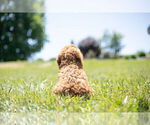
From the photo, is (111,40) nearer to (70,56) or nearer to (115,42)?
(115,42)

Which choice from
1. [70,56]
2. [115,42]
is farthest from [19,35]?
[70,56]

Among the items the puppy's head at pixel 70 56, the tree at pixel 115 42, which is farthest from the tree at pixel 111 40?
the puppy's head at pixel 70 56

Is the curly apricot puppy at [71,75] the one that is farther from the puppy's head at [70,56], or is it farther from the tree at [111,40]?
the tree at [111,40]

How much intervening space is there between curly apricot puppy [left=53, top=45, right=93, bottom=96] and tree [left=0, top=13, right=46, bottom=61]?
14.6m

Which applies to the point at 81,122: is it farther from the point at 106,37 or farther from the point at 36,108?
the point at 106,37

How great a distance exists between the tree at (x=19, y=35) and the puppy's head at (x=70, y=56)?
14.5 m

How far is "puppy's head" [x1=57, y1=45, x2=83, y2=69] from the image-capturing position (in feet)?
5.11

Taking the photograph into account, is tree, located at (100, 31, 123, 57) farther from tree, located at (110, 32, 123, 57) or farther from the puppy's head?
the puppy's head

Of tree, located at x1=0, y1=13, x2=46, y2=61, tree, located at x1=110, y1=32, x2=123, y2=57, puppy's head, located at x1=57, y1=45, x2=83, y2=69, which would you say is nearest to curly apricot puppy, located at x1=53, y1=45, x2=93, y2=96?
puppy's head, located at x1=57, y1=45, x2=83, y2=69

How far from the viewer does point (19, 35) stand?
15562mm

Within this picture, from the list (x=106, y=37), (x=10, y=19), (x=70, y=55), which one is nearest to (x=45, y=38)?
(x=10, y=19)

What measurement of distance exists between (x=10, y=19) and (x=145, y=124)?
16162mm

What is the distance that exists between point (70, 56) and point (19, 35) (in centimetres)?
1542

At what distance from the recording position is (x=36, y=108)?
1312 mm
